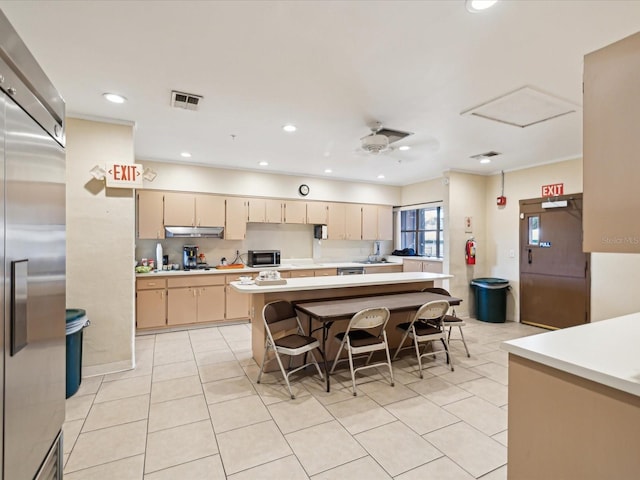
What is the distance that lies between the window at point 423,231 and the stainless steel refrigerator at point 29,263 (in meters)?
6.46

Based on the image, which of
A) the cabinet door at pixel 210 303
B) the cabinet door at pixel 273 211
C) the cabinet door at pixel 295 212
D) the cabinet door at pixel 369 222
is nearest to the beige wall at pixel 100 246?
the cabinet door at pixel 210 303

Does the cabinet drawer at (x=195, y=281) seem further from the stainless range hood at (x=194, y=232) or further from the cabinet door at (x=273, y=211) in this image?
the cabinet door at (x=273, y=211)

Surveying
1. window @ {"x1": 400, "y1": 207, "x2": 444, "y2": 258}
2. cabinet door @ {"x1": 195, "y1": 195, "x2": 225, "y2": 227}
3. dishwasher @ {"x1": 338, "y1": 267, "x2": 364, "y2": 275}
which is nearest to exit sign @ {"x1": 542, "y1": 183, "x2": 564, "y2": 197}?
window @ {"x1": 400, "y1": 207, "x2": 444, "y2": 258}

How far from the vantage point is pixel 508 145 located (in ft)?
13.9

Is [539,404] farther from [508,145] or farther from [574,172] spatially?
[574,172]

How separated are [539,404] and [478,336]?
367cm

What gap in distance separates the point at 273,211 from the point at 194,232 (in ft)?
4.69

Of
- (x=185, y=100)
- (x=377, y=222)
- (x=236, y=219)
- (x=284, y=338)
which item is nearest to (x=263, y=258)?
(x=236, y=219)

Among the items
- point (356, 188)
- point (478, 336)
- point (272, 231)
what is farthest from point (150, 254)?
point (478, 336)

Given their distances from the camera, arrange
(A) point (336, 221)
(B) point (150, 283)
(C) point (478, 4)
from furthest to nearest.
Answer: (A) point (336, 221) < (B) point (150, 283) < (C) point (478, 4)

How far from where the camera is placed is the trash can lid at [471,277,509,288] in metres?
5.55

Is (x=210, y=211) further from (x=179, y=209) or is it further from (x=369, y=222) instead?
(x=369, y=222)

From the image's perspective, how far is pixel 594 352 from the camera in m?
1.46

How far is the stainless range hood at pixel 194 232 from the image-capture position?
5.21 meters
